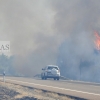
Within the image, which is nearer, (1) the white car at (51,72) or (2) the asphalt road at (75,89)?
(2) the asphalt road at (75,89)

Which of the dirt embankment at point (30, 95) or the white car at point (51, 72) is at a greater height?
the white car at point (51, 72)

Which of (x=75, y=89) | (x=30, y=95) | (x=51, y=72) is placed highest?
(x=51, y=72)

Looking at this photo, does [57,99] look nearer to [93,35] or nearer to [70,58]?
[93,35]

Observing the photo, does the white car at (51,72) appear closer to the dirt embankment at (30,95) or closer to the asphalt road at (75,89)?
the asphalt road at (75,89)

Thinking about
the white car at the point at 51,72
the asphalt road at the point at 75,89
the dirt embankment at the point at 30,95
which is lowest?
the dirt embankment at the point at 30,95

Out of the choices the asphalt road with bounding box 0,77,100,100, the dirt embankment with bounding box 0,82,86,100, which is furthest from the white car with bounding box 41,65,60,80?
the dirt embankment with bounding box 0,82,86,100

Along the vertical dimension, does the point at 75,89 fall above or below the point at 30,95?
above

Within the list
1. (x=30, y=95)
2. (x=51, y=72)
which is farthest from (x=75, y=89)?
(x=51, y=72)

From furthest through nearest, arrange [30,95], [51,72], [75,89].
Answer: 1. [51,72]
2. [75,89]
3. [30,95]

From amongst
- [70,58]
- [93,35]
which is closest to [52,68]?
[93,35]

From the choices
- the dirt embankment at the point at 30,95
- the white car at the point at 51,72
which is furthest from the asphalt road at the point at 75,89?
the white car at the point at 51,72

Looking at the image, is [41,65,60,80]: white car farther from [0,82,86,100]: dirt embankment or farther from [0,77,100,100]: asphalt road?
[0,82,86,100]: dirt embankment

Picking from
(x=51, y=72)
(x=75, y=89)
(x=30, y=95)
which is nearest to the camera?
(x=30, y=95)

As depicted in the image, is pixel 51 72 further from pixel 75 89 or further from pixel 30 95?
pixel 30 95
